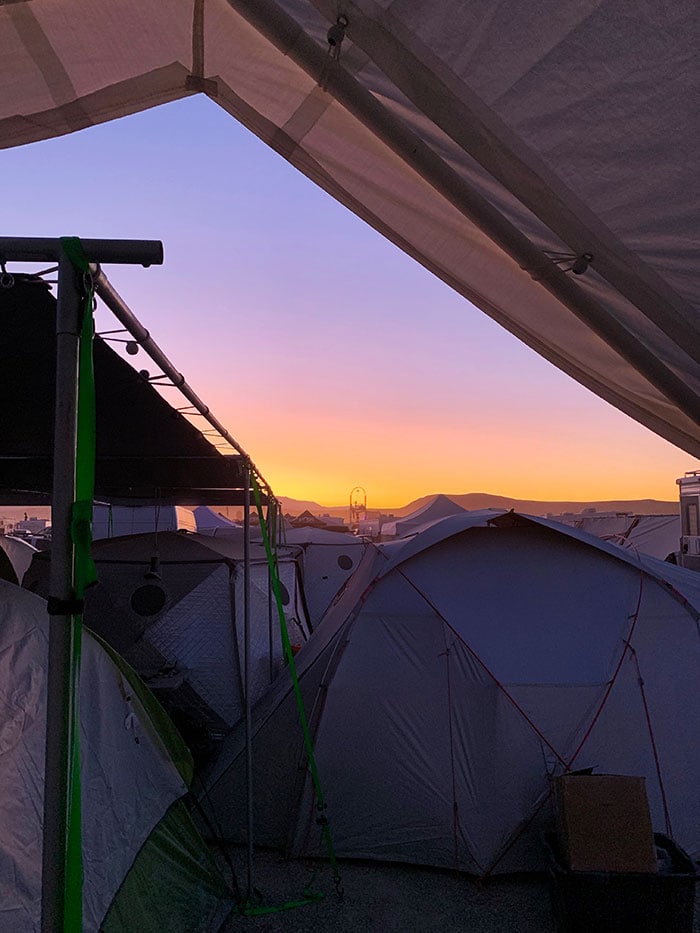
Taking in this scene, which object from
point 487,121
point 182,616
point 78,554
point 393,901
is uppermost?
point 487,121

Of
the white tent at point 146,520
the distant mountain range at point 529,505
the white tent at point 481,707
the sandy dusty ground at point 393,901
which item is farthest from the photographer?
the distant mountain range at point 529,505

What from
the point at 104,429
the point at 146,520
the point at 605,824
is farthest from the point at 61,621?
the point at 146,520

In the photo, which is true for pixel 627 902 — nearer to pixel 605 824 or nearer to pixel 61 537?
pixel 605 824

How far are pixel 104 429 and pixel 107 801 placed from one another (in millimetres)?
2265

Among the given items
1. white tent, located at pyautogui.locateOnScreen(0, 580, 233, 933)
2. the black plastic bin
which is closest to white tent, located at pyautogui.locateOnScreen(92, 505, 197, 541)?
white tent, located at pyautogui.locateOnScreen(0, 580, 233, 933)

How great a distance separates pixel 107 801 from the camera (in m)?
4.16

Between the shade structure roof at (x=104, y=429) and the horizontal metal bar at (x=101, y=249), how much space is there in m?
0.19

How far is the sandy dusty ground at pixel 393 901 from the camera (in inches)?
197

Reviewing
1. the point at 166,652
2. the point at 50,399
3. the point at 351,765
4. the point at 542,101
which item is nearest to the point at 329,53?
the point at 542,101

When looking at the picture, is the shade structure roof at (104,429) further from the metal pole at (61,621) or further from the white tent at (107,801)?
the white tent at (107,801)

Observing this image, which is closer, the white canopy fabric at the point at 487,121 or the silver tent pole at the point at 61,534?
the silver tent pole at the point at 61,534

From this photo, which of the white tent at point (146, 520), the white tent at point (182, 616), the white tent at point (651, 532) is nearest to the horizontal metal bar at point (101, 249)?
the white tent at point (182, 616)

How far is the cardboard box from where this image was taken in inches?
187

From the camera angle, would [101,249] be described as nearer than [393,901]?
Yes
